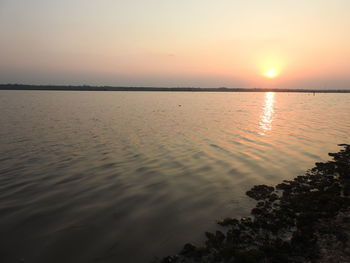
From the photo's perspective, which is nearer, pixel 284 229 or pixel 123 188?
pixel 284 229

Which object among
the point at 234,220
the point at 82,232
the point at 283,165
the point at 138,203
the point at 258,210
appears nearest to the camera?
the point at 82,232

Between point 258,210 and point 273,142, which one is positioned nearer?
point 258,210

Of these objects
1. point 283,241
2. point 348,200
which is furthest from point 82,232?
point 348,200

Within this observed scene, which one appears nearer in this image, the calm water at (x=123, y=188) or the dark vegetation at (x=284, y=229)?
the dark vegetation at (x=284, y=229)

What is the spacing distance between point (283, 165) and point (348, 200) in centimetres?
634

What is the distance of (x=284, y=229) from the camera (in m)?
9.59

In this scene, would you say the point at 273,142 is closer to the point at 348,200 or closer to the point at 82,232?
the point at 348,200

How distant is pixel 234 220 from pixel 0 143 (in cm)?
2393

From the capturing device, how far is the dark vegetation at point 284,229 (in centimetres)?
788

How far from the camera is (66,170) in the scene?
1608cm

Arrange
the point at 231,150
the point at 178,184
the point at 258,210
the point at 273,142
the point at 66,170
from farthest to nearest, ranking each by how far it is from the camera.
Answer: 1. the point at 273,142
2. the point at 231,150
3. the point at 66,170
4. the point at 178,184
5. the point at 258,210

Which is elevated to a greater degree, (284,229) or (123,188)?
(284,229)

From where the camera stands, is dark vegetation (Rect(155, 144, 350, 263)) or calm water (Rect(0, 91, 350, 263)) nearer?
dark vegetation (Rect(155, 144, 350, 263))

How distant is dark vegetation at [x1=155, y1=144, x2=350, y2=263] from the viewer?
7.88 metres
